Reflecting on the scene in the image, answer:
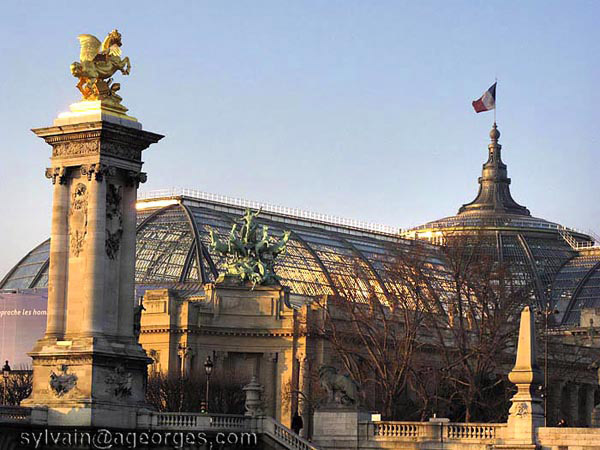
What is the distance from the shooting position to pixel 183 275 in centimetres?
15362

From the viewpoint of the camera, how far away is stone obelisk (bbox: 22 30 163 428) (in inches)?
2426

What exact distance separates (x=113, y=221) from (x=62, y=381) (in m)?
6.32

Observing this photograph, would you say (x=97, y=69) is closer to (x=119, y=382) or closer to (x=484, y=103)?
(x=119, y=382)

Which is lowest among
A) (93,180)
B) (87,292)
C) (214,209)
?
(87,292)

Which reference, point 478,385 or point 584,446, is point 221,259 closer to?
point 478,385

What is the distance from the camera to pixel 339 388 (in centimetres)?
6594

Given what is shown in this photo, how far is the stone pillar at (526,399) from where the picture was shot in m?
60.4

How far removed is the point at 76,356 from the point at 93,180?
6511mm

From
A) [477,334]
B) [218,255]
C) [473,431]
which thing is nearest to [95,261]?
[473,431]

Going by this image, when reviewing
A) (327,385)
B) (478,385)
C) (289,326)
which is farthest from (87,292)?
(289,326)

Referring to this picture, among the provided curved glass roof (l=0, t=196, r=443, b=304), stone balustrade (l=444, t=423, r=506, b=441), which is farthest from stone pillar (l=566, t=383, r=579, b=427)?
stone balustrade (l=444, t=423, r=506, b=441)

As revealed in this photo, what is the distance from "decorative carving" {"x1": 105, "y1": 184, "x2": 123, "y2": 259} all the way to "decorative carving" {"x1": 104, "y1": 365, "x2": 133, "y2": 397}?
4303mm

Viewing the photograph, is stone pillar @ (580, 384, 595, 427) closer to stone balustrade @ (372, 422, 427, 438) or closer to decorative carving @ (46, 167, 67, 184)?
stone balustrade @ (372, 422, 427, 438)

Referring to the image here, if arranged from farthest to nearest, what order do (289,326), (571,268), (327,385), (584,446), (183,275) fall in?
(571,268) < (183,275) < (289,326) < (327,385) < (584,446)
